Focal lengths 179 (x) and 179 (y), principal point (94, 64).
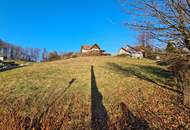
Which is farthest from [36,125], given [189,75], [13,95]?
[189,75]

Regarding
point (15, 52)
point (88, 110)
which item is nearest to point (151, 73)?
point (88, 110)

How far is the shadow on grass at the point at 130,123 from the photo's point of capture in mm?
5488

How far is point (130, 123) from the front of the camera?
5801mm

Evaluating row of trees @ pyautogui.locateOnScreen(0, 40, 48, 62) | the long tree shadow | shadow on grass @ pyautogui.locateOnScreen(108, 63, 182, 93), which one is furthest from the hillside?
row of trees @ pyautogui.locateOnScreen(0, 40, 48, 62)

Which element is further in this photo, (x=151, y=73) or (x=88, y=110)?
(x=151, y=73)

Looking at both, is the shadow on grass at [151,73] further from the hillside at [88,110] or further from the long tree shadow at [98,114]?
the long tree shadow at [98,114]

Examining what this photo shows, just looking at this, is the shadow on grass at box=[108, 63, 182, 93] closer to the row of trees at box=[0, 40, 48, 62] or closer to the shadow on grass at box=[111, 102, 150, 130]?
the shadow on grass at box=[111, 102, 150, 130]

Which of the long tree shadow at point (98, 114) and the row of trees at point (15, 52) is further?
the row of trees at point (15, 52)

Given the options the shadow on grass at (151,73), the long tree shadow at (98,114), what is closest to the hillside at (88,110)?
the long tree shadow at (98,114)

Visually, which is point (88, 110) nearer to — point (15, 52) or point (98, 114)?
point (98, 114)

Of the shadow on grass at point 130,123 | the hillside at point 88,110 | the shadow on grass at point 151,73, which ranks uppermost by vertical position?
the shadow on grass at point 151,73

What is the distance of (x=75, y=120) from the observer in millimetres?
5957

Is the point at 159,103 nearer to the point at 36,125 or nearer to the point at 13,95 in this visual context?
the point at 36,125

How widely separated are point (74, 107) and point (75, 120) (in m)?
1.37
